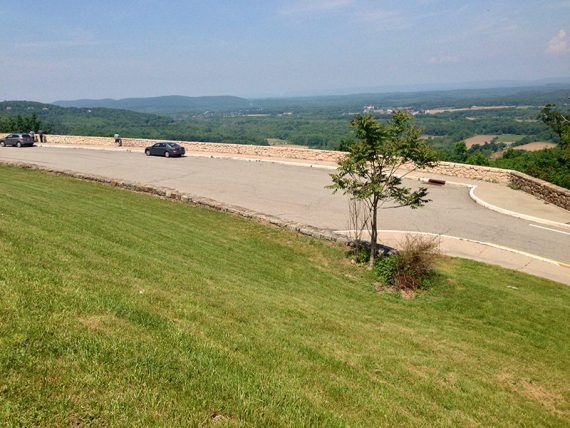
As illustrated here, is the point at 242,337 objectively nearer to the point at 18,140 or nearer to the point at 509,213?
the point at 509,213

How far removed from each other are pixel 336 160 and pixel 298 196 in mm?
5766

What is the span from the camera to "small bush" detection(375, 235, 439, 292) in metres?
12.3

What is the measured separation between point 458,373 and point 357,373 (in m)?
2.13

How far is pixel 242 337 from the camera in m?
6.20

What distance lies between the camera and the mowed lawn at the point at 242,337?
4.34 meters

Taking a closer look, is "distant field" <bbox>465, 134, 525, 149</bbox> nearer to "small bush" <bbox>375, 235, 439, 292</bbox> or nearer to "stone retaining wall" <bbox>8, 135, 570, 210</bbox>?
"stone retaining wall" <bbox>8, 135, 570, 210</bbox>

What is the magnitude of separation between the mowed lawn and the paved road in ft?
16.8

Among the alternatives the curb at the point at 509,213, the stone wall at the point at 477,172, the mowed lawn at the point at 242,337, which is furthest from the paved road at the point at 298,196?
the mowed lawn at the point at 242,337

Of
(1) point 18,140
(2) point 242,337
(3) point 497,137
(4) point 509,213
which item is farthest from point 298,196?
(3) point 497,137

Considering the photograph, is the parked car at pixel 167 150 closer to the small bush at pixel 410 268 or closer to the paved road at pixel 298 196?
the paved road at pixel 298 196

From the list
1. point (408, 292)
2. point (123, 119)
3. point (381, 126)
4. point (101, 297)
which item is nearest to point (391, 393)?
point (101, 297)

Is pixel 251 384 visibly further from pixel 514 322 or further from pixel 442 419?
pixel 514 322

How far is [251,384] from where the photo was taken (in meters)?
4.94

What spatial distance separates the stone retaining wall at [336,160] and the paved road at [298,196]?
2.75m
